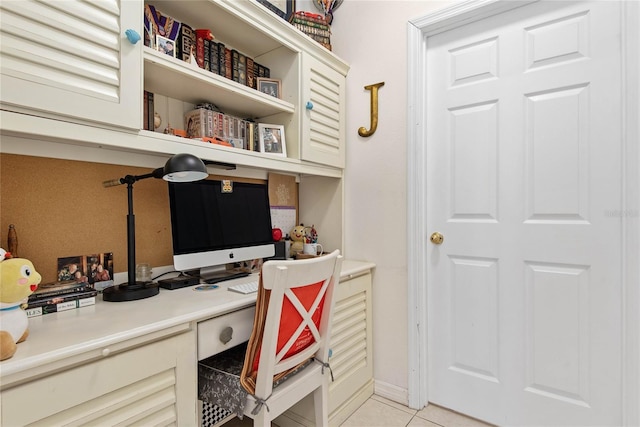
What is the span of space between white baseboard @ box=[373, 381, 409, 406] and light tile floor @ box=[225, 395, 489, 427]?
0.03 m

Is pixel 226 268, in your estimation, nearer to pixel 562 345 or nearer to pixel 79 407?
pixel 79 407

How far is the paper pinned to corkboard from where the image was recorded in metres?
2.14

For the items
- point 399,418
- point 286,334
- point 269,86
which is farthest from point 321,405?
point 269,86

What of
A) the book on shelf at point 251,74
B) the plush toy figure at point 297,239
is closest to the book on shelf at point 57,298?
the plush toy figure at point 297,239

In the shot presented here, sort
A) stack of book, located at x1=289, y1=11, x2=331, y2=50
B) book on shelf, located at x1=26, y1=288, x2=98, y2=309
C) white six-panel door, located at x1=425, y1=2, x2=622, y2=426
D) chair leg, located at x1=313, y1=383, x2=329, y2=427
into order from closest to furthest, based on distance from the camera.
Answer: book on shelf, located at x1=26, y1=288, x2=98, y2=309
chair leg, located at x1=313, y1=383, x2=329, y2=427
white six-panel door, located at x1=425, y1=2, x2=622, y2=426
stack of book, located at x1=289, y1=11, x2=331, y2=50

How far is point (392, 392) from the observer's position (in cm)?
198

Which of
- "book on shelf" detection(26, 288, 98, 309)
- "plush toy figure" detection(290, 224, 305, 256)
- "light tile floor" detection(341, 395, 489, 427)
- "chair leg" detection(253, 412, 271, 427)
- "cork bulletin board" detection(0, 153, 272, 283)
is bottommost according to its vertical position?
"light tile floor" detection(341, 395, 489, 427)

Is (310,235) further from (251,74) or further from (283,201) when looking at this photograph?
(251,74)

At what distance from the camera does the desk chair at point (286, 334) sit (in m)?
1.09

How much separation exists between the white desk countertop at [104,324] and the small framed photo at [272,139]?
80 centimetres

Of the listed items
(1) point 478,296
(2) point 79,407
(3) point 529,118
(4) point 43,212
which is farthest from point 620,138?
(4) point 43,212

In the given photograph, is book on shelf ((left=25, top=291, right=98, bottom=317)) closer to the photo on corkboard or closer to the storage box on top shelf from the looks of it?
the photo on corkboard

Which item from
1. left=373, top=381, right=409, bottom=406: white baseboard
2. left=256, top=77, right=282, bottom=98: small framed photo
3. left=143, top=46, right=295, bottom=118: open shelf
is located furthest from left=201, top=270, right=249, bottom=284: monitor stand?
left=373, top=381, right=409, bottom=406: white baseboard

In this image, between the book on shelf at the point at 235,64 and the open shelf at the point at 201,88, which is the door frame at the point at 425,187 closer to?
the open shelf at the point at 201,88
